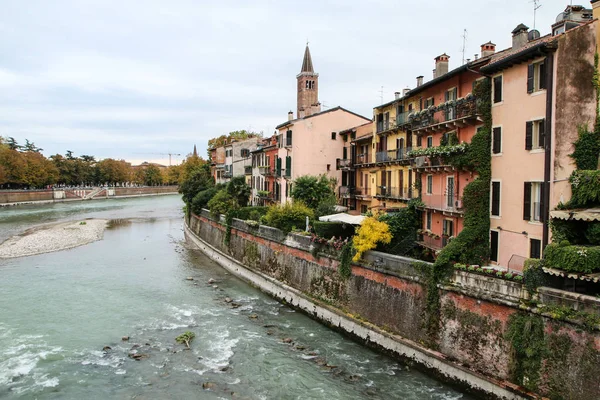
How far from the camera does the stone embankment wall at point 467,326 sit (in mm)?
13031

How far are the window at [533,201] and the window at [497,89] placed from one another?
152 inches

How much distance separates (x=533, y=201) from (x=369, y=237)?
23.0ft

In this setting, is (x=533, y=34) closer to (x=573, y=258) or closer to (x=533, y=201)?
(x=533, y=201)

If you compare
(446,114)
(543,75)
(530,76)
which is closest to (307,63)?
(446,114)

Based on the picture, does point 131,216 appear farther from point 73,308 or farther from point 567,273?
point 567,273

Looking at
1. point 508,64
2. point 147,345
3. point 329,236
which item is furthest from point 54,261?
point 508,64

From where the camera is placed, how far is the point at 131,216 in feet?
252

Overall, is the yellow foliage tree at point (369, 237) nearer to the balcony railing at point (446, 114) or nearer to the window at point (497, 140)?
the window at point (497, 140)

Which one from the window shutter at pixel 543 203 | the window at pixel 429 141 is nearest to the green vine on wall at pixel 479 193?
the window shutter at pixel 543 203

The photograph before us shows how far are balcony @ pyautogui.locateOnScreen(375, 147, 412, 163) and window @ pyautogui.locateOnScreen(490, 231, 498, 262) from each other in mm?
9598

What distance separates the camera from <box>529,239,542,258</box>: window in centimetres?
1695

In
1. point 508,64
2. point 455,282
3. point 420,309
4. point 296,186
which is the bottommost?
point 420,309

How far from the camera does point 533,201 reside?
17125 millimetres

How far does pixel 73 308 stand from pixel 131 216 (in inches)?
2136
